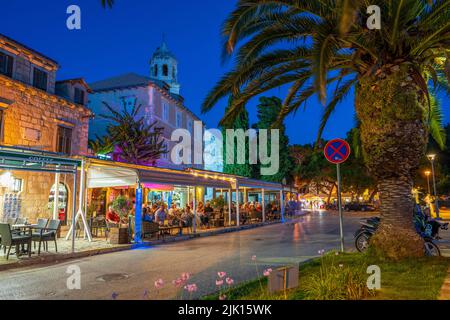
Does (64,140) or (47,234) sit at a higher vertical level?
(64,140)

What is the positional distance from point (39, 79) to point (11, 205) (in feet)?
23.5

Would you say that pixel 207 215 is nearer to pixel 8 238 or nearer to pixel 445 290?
pixel 8 238

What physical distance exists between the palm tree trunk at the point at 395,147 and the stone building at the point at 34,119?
1597 centimetres

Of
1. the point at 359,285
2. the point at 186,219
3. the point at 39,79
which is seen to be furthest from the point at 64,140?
the point at 359,285

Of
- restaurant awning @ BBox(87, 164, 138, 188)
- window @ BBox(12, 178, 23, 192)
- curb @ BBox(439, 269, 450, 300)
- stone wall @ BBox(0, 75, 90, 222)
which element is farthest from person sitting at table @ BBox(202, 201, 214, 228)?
curb @ BBox(439, 269, 450, 300)

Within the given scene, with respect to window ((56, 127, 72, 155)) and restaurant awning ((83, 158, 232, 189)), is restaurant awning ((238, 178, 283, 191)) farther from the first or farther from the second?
window ((56, 127, 72, 155))

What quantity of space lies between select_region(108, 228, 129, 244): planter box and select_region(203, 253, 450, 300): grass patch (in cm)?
844

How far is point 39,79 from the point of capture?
1905cm

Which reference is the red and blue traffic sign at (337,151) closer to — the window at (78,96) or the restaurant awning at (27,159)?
the restaurant awning at (27,159)

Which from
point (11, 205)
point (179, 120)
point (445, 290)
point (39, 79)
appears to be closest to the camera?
point (445, 290)

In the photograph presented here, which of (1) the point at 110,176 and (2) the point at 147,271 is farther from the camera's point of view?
(1) the point at 110,176

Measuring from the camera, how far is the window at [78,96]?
21.9 metres
